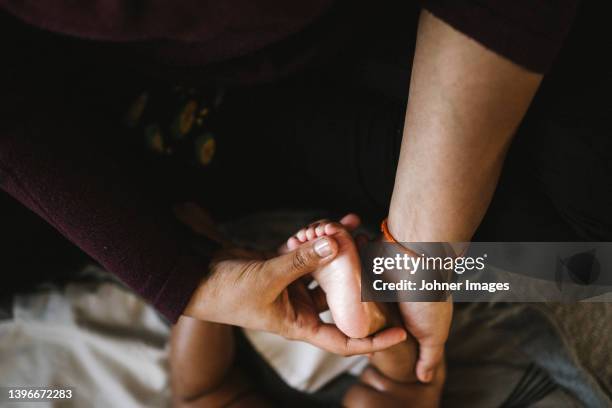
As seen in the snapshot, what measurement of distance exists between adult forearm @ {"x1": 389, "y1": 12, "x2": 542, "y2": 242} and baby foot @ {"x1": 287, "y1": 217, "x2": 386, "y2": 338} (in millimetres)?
72

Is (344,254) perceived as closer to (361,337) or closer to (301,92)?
(361,337)

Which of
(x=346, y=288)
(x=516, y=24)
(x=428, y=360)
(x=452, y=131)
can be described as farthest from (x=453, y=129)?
(x=428, y=360)

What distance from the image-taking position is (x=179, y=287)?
558 millimetres

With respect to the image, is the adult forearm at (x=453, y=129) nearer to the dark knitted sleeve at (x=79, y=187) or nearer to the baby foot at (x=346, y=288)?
the baby foot at (x=346, y=288)

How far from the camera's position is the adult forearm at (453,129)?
1.40 ft

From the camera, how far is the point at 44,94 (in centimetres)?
55

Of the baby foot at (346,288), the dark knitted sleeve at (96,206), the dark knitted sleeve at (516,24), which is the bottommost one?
the baby foot at (346,288)

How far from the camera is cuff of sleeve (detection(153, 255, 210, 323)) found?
554mm

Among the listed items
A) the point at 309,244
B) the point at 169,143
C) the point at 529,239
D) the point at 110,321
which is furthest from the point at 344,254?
the point at 110,321

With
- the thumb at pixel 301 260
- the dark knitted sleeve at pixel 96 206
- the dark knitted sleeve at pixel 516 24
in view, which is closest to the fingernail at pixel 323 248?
the thumb at pixel 301 260

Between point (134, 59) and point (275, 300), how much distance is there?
0.32 metres

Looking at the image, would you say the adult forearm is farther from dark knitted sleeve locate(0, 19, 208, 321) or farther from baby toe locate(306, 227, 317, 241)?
dark knitted sleeve locate(0, 19, 208, 321)

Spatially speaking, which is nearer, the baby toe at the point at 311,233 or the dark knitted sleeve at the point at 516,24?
the dark knitted sleeve at the point at 516,24

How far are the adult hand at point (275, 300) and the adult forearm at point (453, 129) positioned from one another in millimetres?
113
